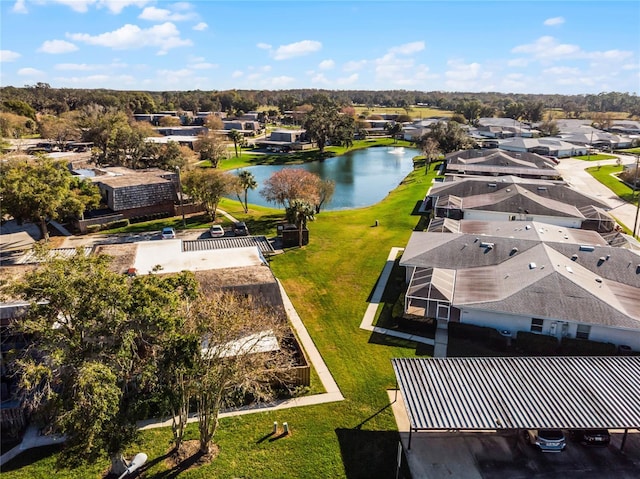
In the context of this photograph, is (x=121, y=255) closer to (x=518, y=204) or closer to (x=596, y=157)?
(x=518, y=204)

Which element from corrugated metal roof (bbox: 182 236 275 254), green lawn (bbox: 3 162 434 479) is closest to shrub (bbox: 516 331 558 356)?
green lawn (bbox: 3 162 434 479)

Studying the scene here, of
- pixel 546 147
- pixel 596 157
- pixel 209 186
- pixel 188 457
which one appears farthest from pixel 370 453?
pixel 596 157

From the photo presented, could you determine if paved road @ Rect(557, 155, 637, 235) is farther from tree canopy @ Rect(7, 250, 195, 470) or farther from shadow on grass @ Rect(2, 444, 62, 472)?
shadow on grass @ Rect(2, 444, 62, 472)

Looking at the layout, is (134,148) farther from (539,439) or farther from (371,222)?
(539,439)

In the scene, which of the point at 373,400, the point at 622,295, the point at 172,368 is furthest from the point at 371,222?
the point at 172,368

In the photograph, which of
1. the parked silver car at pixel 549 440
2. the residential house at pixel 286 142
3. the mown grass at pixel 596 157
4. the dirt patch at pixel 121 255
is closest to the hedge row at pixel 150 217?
the dirt patch at pixel 121 255
